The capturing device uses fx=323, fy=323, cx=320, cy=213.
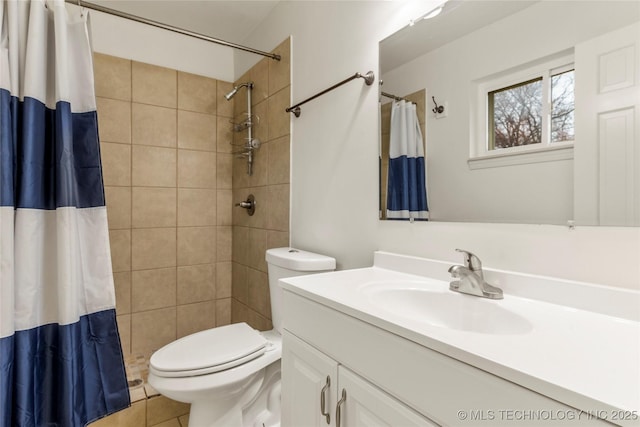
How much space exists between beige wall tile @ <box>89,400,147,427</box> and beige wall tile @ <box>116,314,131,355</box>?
23.6 inches

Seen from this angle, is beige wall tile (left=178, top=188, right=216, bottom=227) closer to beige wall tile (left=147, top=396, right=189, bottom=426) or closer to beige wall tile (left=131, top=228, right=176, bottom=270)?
beige wall tile (left=131, top=228, right=176, bottom=270)

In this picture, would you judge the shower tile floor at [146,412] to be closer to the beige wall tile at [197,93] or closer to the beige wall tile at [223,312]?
the beige wall tile at [223,312]

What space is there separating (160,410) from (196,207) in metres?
1.28

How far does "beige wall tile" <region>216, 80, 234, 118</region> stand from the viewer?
8.02 feet

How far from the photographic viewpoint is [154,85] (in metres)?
2.19

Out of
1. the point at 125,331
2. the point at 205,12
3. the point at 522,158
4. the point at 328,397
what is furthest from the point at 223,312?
the point at 522,158

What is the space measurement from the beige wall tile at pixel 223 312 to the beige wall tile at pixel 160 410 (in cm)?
79

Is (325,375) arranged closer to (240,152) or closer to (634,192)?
(634,192)

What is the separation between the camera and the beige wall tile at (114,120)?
6.66 ft

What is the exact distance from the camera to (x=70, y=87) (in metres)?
1.26

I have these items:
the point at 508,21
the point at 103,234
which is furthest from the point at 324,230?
the point at 508,21

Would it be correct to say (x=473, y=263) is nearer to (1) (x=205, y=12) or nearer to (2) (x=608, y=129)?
(2) (x=608, y=129)

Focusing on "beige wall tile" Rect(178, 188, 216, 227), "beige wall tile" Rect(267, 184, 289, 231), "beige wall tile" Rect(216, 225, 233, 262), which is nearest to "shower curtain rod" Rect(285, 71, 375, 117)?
"beige wall tile" Rect(267, 184, 289, 231)

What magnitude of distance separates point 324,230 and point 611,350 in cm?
114
